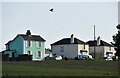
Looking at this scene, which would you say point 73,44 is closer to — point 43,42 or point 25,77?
point 43,42

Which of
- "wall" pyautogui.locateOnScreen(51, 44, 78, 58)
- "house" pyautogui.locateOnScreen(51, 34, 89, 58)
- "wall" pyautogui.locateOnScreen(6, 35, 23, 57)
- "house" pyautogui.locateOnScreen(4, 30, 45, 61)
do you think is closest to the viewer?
"wall" pyautogui.locateOnScreen(6, 35, 23, 57)

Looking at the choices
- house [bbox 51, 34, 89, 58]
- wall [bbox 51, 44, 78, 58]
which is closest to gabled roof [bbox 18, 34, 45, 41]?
house [bbox 51, 34, 89, 58]

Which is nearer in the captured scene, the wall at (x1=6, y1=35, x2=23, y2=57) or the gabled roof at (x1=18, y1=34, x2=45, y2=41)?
the wall at (x1=6, y1=35, x2=23, y2=57)

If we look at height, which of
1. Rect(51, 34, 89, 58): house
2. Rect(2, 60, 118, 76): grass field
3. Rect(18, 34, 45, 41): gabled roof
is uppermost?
Rect(18, 34, 45, 41): gabled roof

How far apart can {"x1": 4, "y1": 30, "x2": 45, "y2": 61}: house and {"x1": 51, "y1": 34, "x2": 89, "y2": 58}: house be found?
47.0 ft

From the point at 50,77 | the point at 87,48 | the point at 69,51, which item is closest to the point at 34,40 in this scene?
the point at 69,51

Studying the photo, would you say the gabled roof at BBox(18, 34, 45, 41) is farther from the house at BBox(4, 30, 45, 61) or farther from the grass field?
the grass field

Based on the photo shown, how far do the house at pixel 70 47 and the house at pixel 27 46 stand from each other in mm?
14316

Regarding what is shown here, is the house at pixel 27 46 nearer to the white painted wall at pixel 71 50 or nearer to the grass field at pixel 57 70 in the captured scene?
the white painted wall at pixel 71 50

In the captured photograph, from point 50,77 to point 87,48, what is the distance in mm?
93479

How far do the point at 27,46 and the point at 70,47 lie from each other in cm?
2018

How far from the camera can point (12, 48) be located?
96562 millimetres

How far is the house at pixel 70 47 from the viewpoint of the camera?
11169cm

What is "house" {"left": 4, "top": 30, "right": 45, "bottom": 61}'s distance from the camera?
9438cm
